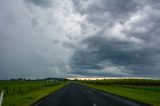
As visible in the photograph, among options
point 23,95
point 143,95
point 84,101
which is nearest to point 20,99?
point 84,101

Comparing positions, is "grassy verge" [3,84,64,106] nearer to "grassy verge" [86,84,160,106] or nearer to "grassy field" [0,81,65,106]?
"grassy field" [0,81,65,106]

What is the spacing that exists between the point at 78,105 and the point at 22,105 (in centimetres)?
465

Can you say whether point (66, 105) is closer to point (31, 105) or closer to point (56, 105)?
point (56, 105)

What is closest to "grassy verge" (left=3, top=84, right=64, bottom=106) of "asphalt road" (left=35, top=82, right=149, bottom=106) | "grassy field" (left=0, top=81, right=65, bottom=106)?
"grassy field" (left=0, top=81, right=65, bottom=106)

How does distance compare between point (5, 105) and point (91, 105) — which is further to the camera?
point (5, 105)

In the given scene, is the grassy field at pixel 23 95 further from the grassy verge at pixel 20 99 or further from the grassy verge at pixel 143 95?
the grassy verge at pixel 143 95

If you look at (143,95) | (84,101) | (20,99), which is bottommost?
(84,101)

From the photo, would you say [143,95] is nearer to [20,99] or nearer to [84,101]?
[84,101]

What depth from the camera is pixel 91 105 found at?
21062 millimetres

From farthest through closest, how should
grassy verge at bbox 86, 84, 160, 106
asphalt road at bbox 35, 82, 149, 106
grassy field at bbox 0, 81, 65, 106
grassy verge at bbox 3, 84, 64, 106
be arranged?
grassy verge at bbox 86, 84, 160, 106 → grassy field at bbox 0, 81, 65, 106 → grassy verge at bbox 3, 84, 64, 106 → asphalt road at bbox 35, 82, 149, 106

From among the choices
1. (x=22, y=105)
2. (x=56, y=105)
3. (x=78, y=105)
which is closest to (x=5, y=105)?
(x=22, y=105)

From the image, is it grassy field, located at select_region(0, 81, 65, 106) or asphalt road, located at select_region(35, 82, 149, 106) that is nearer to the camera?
asphalt road, located at select_region(35, 82, 149, 106)

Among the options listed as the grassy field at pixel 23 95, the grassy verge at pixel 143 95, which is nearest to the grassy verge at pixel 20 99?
the grassy field at pixel 23 95

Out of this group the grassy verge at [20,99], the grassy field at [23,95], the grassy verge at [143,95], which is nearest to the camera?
the grassy verge at [20,99]
